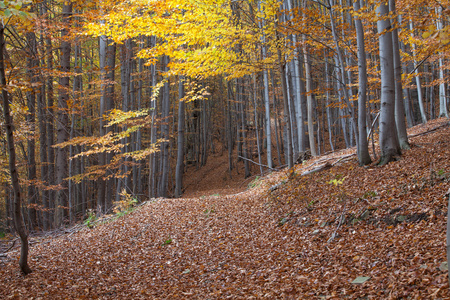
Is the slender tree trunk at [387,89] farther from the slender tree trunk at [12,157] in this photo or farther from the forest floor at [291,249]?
the slender tree trunk at [12,157]

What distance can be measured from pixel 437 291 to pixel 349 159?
20.9ft

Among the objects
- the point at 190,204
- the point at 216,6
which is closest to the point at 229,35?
the point at 216,6

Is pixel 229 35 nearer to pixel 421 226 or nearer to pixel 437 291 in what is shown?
pixel 421 226

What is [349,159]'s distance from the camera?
888 cm

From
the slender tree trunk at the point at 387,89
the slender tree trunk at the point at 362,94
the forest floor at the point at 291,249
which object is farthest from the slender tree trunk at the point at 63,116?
the slender tree trunk at the point at 387,89

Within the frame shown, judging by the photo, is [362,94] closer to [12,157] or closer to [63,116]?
[12,157]

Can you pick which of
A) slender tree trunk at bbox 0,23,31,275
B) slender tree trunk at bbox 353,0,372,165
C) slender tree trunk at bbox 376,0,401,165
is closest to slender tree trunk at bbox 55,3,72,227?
slender tree trunk at bbox 0,23,31,275

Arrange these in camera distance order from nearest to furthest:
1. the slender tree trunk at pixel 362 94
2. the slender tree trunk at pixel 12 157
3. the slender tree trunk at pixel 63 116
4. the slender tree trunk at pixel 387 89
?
the slender tree trunk at pixel 12 157 < the slender tree trunk at pixel 387 89 < the slender tree trunk at pixel 362 94 < the slender tree trunk at pixel 63 116

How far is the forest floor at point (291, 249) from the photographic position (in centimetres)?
368

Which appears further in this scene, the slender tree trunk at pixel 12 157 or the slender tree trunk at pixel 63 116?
the slender tree trunk at pixel 63 116

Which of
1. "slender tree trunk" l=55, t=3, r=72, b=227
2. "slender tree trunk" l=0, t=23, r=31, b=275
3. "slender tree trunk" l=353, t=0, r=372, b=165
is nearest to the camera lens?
"slender tree trunk" l=0, t=23, r=31, b=275

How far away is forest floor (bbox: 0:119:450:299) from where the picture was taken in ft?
12.1

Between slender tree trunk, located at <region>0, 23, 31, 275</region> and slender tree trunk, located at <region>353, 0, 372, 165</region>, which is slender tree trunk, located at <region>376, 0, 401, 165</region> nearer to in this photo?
slender tree trunk, located at <region>353, 0, 372, 165</region>

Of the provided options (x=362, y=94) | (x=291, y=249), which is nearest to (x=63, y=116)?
(x=291, y=249)
